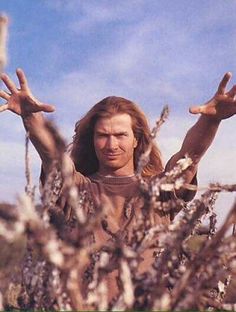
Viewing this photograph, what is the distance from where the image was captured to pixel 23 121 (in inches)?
212

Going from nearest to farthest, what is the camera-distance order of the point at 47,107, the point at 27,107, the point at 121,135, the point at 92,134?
the point at 47,107
the point at 27,107
the point at 121,135
the point at 92,134

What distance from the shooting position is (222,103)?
530cm

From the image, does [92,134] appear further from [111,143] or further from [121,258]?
[121,258]

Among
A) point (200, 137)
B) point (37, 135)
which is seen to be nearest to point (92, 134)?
point (37, 135)

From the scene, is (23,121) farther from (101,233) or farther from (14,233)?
(14,233)

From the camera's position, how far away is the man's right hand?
5.18 meters

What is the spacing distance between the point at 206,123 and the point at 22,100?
152 centimetres

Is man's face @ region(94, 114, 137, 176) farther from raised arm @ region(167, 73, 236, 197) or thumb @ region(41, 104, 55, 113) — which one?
Answer: thumb @ region(41, 104, 55, 113)

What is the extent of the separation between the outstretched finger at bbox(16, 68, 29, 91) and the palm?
1426mm

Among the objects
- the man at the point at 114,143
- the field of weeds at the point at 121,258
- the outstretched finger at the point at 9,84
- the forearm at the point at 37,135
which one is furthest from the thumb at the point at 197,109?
the field of weeds at the point at 121,258

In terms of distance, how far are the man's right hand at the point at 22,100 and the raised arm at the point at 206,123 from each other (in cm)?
120

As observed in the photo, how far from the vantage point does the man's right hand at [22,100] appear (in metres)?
5.18

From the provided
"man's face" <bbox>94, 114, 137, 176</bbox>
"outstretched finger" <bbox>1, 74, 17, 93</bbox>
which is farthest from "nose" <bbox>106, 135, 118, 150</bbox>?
"outstretched finger" <bbox>1, 74, 17, 93</bbox>

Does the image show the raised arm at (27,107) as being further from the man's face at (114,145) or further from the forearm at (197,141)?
the forearm at (197,141)
